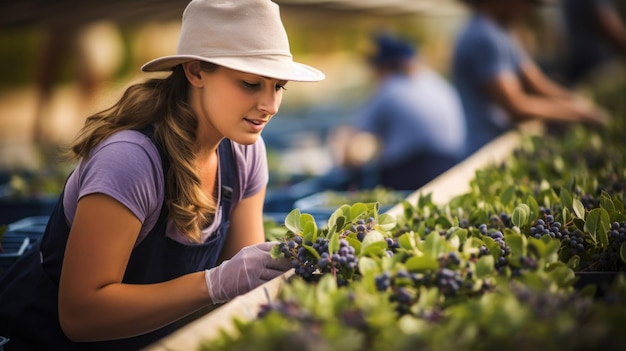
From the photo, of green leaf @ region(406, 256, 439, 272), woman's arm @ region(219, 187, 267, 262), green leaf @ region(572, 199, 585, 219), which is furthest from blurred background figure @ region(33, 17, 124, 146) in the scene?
green leaf @ region(406, 256, 439, 272)

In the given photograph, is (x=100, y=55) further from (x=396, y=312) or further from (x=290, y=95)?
(x=396, y=312)

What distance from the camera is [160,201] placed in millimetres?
1796

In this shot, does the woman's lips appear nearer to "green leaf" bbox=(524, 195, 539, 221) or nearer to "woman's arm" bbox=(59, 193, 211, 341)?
"woman's arm" bbox=(59, 193, 211, 341)

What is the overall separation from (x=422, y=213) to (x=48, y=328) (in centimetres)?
101

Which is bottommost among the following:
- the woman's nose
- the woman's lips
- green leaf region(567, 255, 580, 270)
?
green leaf region(567, 255, 580, 270)

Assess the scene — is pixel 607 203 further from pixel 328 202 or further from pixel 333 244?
pixel 328 202

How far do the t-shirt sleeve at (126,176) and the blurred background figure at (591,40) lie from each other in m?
5.73

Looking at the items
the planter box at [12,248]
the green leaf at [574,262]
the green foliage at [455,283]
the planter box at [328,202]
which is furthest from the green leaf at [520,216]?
the planter box at [12,248]

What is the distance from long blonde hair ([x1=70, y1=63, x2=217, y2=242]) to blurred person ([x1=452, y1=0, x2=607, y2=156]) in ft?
9.40

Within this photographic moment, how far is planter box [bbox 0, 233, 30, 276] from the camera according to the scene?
225cm

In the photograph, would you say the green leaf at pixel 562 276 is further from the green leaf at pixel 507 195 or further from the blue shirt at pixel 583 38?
the blue shirt at pixel 583 38

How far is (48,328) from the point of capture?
1895 millimetres

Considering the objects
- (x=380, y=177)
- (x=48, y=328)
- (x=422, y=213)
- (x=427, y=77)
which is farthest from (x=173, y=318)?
(x=427, y=77)

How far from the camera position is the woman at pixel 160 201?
1.67 meters
